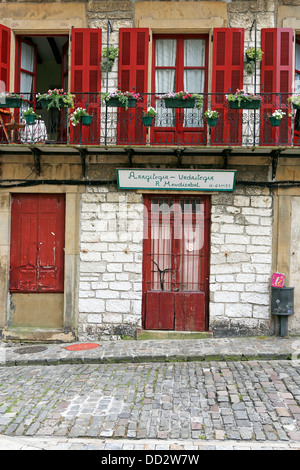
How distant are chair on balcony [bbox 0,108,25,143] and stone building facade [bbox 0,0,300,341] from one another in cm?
32

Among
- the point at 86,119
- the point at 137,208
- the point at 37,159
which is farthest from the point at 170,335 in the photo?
the point at 86,119

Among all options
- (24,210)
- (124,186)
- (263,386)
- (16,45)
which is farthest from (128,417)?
(16,45)

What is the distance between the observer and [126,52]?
8719mm

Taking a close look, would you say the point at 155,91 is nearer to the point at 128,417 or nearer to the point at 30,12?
the point at 30,12

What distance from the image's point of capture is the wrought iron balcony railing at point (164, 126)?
848 cm

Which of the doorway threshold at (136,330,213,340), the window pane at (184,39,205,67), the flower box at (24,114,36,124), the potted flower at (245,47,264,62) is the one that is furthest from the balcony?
the doorway threshold at (136,330,213,340)

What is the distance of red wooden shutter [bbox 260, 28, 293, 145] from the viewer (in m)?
8.49

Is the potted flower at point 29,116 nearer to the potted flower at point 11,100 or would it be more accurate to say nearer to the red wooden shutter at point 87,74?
the potted flower at point 11,100

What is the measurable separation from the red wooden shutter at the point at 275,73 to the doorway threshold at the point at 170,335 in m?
3.97

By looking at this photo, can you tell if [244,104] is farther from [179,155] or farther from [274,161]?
[179,155]

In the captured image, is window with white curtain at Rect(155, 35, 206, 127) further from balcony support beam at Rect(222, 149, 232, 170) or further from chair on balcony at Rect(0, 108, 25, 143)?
chair on balcony at Rect(0, 108, 25, 143)

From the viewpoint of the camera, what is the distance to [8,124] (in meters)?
8.34

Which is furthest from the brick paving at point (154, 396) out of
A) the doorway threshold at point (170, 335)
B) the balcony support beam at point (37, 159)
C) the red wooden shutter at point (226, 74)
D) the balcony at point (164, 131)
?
the red wooden shutter at point (226, 74)

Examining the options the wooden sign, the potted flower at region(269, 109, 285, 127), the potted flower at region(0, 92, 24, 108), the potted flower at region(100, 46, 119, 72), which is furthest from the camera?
the potted flower at region(100, 46, 119, 72)
